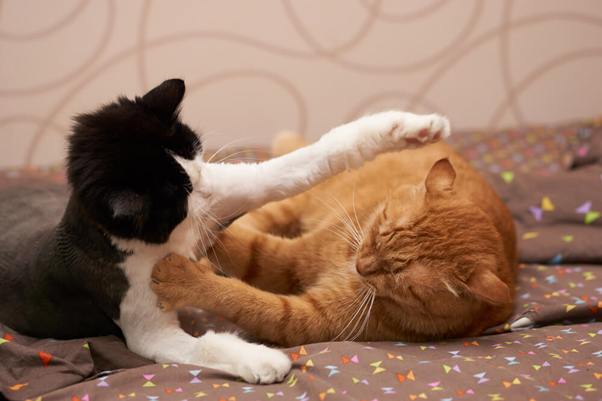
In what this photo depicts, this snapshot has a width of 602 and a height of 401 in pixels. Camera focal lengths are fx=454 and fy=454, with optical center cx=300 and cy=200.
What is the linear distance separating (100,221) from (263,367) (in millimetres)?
442

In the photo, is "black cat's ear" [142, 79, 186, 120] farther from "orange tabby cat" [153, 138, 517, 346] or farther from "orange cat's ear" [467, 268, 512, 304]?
"orange cat's ear" [467, 268, 512, 304]

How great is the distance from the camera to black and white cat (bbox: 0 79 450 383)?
2.91ft

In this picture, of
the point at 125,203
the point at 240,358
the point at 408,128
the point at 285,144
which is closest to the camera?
the point at 125,203

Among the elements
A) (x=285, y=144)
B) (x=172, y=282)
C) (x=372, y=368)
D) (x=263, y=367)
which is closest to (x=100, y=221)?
(x=172, y=282)

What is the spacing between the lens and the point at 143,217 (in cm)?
89

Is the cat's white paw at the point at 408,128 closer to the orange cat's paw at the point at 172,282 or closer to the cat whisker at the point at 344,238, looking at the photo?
the cat whisker at the point at 344,238

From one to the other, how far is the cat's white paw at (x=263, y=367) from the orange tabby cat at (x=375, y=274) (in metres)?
0.16

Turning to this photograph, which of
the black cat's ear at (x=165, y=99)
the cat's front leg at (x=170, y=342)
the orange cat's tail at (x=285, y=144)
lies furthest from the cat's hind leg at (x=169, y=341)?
the orange cat's tail at (x=285, y=144)

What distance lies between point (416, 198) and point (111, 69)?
1909mm

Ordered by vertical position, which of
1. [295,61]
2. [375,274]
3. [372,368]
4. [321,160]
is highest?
[295,61]

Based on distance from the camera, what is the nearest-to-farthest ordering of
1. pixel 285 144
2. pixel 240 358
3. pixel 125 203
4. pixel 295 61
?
pixel 125 203, pixel 240 358, pixel 285 144, pixel 295 61

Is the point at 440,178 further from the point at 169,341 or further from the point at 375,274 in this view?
the point at 169,341

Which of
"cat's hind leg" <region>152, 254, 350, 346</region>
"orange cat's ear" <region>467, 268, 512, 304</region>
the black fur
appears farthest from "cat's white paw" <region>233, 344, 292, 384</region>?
"orange cat's ear" <region>467, 268, 512, 304</region>

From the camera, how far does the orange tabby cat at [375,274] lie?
3.53 ft
